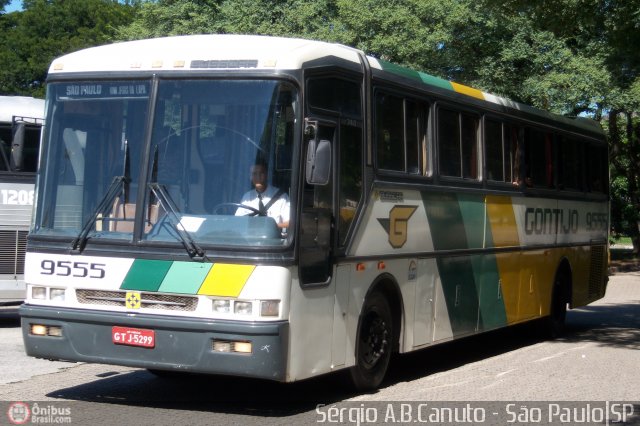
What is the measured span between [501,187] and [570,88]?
1332cm

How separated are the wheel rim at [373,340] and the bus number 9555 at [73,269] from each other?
272cm

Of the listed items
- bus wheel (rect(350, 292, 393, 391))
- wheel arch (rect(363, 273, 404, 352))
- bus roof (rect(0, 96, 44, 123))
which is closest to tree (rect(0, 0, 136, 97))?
bus roof (rect(0, 96, 44, 123))

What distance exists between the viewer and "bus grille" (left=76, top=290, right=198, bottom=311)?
8711mm

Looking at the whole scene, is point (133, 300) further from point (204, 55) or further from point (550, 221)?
point (550, 221)

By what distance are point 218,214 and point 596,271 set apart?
11.1 meters

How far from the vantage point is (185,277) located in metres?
8.70

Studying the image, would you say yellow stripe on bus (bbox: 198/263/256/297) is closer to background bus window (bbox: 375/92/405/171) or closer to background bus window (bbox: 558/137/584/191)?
background bus window (bbox: 375/92/405/171)

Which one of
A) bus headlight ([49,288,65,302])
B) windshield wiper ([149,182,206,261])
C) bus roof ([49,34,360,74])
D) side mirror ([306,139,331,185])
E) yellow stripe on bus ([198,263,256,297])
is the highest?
bus roof ([49,34,360,74])

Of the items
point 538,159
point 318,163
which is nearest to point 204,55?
point 318,163

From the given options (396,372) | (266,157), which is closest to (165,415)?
(266,157)

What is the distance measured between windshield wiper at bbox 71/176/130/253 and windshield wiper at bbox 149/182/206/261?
1.03ft

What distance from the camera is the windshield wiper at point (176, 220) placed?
8.67 metres

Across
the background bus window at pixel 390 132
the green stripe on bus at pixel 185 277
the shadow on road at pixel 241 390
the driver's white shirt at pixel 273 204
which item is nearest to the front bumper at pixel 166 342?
the green stripe on bus at pixel 185 277

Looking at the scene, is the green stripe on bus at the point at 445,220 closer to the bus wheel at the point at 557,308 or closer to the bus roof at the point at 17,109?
the bus wheel at the point at 557,308
